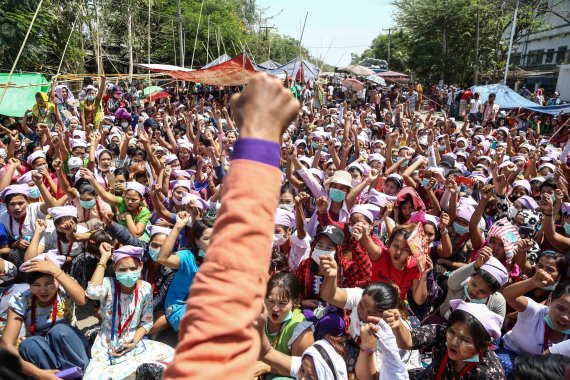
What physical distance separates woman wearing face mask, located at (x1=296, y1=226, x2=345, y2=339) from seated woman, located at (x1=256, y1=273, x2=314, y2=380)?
0.89 ft

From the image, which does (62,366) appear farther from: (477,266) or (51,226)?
(477,266)

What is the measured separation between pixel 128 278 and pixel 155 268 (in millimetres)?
903

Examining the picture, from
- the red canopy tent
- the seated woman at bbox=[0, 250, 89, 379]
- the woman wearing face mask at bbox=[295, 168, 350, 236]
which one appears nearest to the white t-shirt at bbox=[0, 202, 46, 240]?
the seated woman at bbox=[0, 250, 89, 379]

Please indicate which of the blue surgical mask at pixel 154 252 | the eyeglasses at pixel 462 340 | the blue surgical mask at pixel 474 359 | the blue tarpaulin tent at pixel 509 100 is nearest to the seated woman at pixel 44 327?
the blue surgical mask at pixel 154 252

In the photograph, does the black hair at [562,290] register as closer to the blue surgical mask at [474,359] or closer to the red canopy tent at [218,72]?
the blue surgical mask at [474,359]

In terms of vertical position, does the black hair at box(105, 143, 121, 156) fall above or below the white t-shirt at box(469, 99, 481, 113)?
below

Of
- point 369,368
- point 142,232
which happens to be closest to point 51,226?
point 142,232

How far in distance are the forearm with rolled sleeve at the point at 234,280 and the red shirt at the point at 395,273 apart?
297cm

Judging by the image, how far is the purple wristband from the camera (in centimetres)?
69

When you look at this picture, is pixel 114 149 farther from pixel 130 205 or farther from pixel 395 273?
pixel 395 273

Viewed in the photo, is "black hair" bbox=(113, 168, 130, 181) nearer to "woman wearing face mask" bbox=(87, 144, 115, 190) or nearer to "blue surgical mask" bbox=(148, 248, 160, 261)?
"woman wearing face mask" bbox=(87, 144, 115, 190)

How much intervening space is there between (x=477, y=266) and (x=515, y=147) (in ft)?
24.4

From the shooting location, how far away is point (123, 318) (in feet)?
10.8

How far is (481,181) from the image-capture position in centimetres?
587
